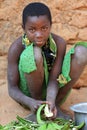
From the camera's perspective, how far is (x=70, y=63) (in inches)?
106

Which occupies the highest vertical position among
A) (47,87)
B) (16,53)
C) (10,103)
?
(16,53)

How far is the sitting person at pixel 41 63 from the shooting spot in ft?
8.37

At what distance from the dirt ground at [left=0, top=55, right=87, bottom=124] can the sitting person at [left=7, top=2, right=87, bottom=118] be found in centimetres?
16

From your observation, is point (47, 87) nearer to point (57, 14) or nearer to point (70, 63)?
point (70, 63)

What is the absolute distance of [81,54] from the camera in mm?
2619

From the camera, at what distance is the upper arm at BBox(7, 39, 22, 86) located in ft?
9.15

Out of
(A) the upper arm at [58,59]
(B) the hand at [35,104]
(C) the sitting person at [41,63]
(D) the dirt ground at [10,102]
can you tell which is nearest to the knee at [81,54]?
(C) the sitting person at [41,63]

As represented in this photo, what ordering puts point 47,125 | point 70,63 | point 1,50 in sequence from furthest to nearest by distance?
point 1,50, point 70,63, point 47,125

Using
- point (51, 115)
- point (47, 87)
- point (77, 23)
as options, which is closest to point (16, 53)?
point (47, 87)

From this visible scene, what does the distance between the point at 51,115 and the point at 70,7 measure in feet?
4.34

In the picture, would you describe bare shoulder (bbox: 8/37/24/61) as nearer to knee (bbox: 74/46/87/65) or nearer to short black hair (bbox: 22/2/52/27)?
short black hair (bbox: 22/2/52/27)

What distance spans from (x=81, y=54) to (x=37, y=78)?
0.32 m

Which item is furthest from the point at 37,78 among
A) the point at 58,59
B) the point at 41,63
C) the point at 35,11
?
the point at 35,11

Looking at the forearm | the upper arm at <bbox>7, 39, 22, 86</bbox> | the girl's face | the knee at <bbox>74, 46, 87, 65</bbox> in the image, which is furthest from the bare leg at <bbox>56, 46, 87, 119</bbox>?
the upper arm at <bbox>7, 39, 22, 86</bbox>
